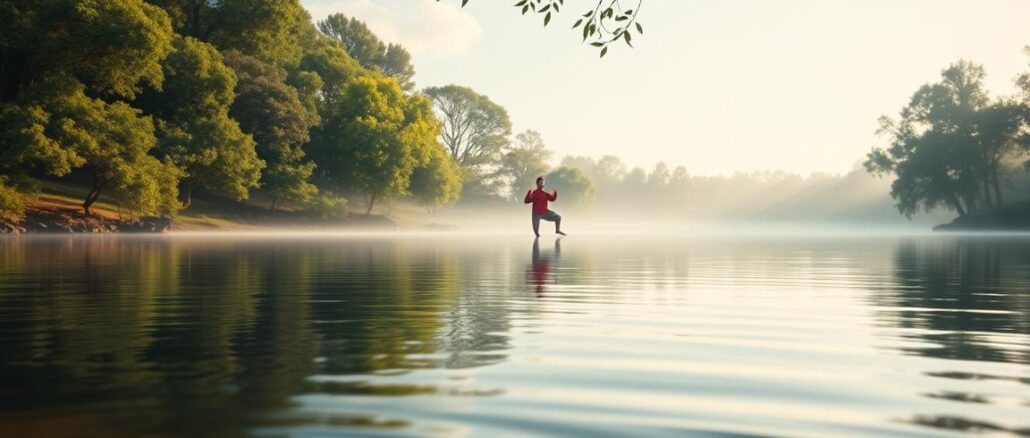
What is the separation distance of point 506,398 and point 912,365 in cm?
340

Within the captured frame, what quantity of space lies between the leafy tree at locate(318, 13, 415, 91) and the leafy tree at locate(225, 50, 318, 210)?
1912 inches

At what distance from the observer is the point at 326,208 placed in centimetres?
7950

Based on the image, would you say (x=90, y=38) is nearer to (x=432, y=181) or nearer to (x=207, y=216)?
(x=207, y=216)

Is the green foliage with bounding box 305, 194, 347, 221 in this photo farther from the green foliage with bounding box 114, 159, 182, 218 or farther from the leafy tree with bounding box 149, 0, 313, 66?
the green foliage with bounding box 114, 159, 182, 218

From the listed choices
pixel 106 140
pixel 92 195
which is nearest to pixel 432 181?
pixel 92 195

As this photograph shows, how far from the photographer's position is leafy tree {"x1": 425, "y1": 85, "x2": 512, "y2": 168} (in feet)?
425

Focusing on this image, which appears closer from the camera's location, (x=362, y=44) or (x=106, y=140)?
(x=106, y=140)

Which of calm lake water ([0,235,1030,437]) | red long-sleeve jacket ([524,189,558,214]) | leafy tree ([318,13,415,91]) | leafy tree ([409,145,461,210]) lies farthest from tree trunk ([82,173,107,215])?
leafy tree ([318,13,415,91])

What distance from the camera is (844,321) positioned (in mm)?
9852

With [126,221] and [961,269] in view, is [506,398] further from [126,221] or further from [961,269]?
[126,221]

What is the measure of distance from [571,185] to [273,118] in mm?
80884

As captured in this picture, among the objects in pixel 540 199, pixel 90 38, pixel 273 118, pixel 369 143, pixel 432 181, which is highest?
pixel 90 38

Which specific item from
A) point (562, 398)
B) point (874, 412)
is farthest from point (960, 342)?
point (562, 398)

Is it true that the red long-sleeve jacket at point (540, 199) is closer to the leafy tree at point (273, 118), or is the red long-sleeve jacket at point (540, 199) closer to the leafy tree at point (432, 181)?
the leafy tree at point (273, 118)
